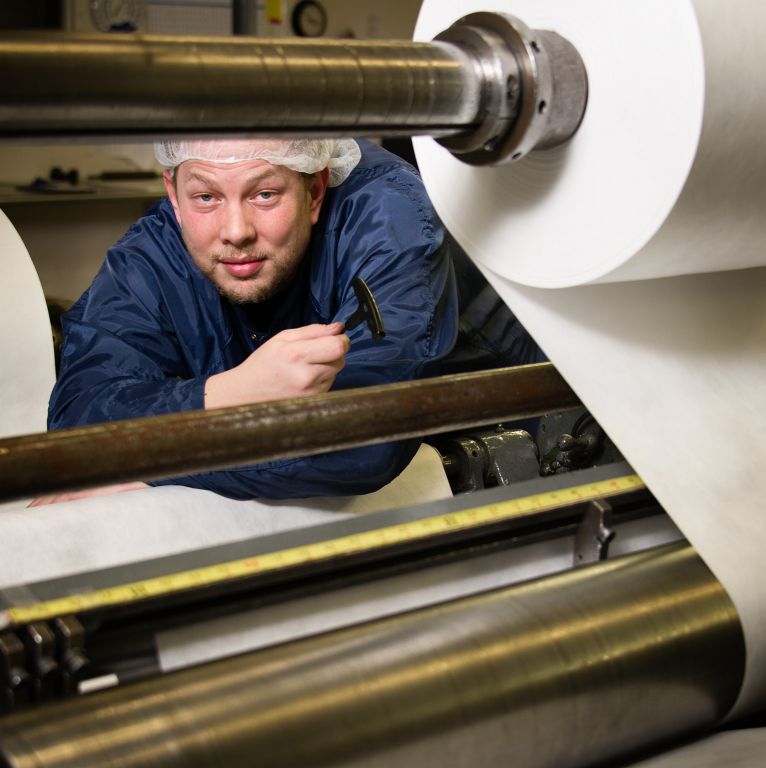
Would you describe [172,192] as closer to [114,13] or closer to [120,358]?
A: [120,358]

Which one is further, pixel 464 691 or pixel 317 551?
pixel 317 551

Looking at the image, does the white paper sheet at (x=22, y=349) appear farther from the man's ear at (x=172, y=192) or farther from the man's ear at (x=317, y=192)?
the man's ear at (x=317, y=192)

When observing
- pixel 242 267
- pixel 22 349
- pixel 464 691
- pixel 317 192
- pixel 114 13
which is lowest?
pixel 464 691

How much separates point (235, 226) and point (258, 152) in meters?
0.10

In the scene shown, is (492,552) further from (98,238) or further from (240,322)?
(98,238)

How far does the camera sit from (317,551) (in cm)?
74

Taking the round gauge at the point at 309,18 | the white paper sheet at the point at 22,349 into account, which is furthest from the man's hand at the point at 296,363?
the round gauge at the point at 309,18

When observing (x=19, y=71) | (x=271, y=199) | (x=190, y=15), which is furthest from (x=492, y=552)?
(x=190, y=15)

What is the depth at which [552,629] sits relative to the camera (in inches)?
26.7

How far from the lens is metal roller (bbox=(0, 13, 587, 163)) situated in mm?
503

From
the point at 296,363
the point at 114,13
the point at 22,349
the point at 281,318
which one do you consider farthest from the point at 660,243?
the point at 114,13

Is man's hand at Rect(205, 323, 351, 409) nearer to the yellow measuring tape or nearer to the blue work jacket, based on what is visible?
the blue work jacket

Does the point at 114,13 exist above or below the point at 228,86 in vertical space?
above

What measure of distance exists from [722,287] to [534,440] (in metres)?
0.48
